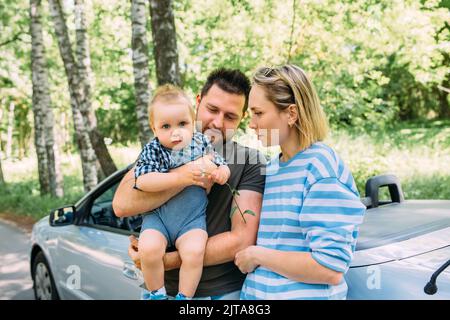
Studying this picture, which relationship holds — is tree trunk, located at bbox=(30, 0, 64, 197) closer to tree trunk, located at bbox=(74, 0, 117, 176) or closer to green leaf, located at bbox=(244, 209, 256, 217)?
A: tree trunk, located at bbox=(74, 0, 117, 176)

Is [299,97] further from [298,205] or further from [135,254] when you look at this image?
[135,254]

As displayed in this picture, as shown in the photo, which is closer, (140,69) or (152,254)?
(152,254)

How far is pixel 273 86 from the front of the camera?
2.12 m

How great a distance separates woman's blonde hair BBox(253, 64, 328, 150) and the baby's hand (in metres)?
0.39

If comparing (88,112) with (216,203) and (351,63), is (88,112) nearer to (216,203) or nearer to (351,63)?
(351,63)

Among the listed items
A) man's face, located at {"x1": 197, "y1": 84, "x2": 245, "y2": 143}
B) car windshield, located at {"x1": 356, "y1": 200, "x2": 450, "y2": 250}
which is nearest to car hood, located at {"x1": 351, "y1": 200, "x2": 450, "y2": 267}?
car windshield, located at {"x1": 356, "y1": 200, "x2": 450, "y2": 250}

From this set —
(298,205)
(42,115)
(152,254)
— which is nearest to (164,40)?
(152,254)

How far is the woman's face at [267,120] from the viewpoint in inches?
83.6

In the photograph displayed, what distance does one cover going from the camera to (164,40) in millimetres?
6562

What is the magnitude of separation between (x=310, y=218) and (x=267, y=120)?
450 millimetres

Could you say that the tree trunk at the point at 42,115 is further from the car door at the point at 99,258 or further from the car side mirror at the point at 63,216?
the car side mirror at the point at 63,216

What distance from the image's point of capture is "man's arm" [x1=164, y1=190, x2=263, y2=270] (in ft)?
7.48

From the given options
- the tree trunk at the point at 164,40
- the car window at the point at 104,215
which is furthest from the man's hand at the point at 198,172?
the tree trunk at the point at 164,40
